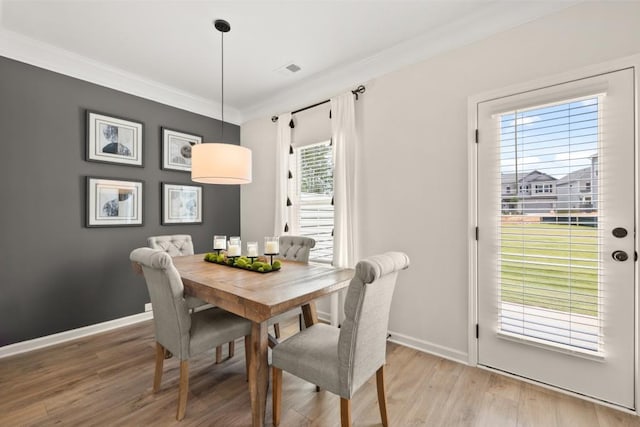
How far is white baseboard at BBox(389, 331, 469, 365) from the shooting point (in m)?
2.32

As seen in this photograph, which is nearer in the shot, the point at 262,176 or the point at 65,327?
the point at 65,327

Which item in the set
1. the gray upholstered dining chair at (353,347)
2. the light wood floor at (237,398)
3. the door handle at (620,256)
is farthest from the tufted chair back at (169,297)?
the door handle at (620,256)

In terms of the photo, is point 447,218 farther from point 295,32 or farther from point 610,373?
point 295,32

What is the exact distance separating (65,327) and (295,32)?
3539 millimetres

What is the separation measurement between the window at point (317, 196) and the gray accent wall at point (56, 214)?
5.94ft

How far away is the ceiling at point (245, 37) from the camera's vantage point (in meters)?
2.14

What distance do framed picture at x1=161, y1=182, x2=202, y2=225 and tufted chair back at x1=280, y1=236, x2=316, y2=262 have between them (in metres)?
1.60

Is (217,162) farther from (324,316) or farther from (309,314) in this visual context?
(324,316)

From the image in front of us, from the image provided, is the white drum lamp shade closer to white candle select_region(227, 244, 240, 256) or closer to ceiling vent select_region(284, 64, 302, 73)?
white candle select_region(227, 244, 240, 256)

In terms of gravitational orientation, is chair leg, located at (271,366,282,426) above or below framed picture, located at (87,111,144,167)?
below

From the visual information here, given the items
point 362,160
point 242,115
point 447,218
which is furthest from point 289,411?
point 242,115

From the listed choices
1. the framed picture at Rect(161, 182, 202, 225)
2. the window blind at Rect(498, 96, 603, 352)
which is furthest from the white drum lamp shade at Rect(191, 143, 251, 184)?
the window blind at Rect(498, 96, 603, 352)

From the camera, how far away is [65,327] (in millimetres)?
2762

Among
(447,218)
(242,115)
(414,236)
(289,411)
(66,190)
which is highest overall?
(242,115)
